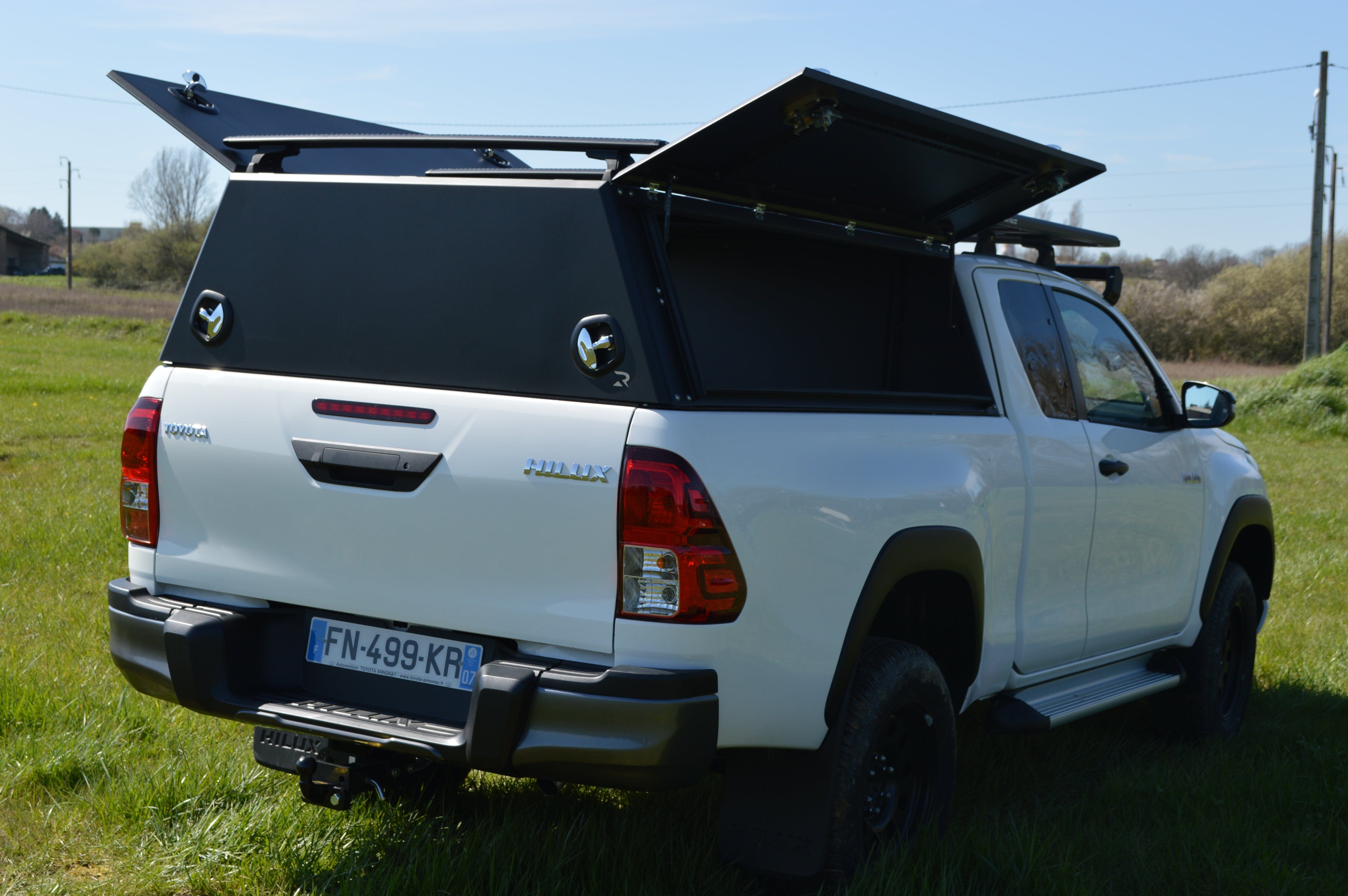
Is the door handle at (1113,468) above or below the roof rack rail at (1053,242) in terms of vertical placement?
below

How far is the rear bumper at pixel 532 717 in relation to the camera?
2.70 meters

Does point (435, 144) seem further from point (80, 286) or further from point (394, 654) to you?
point (80, 286)

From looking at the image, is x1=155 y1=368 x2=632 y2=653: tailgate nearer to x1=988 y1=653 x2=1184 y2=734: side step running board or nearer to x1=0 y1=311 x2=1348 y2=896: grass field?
x1=0 y1=311 x2=1348 y2=896: grass field

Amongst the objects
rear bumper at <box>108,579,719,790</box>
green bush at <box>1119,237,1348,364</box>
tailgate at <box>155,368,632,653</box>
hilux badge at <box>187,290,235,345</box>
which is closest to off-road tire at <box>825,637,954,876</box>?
rear bumper at <box>108,579,719,790</box>

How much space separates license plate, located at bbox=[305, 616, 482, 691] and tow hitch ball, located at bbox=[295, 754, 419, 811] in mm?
277

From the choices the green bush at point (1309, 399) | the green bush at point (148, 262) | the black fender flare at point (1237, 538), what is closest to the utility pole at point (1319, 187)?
the green bush at point (1309, 399)

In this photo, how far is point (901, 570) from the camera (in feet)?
10.8

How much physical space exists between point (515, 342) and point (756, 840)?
1.41 meters

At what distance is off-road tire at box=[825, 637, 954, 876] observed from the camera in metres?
3.16

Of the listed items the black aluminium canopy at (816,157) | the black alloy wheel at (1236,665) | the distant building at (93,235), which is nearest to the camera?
the black aluminium canopy at (816,157)

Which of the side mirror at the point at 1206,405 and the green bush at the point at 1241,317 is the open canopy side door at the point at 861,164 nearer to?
the side mirror at the point at 1206,405

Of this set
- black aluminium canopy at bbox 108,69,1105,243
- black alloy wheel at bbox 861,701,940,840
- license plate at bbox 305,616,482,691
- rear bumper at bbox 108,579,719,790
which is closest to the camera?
rear bumper at bbox 108,579,719,790

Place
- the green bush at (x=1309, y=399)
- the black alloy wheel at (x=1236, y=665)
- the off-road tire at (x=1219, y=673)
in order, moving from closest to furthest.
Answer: the off-road tire at (x=1219, y=673) → the black alloy wheel at (x=1236, y=665) → the green bush at (x=1309, y=399)

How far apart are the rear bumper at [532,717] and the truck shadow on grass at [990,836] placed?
499mm
